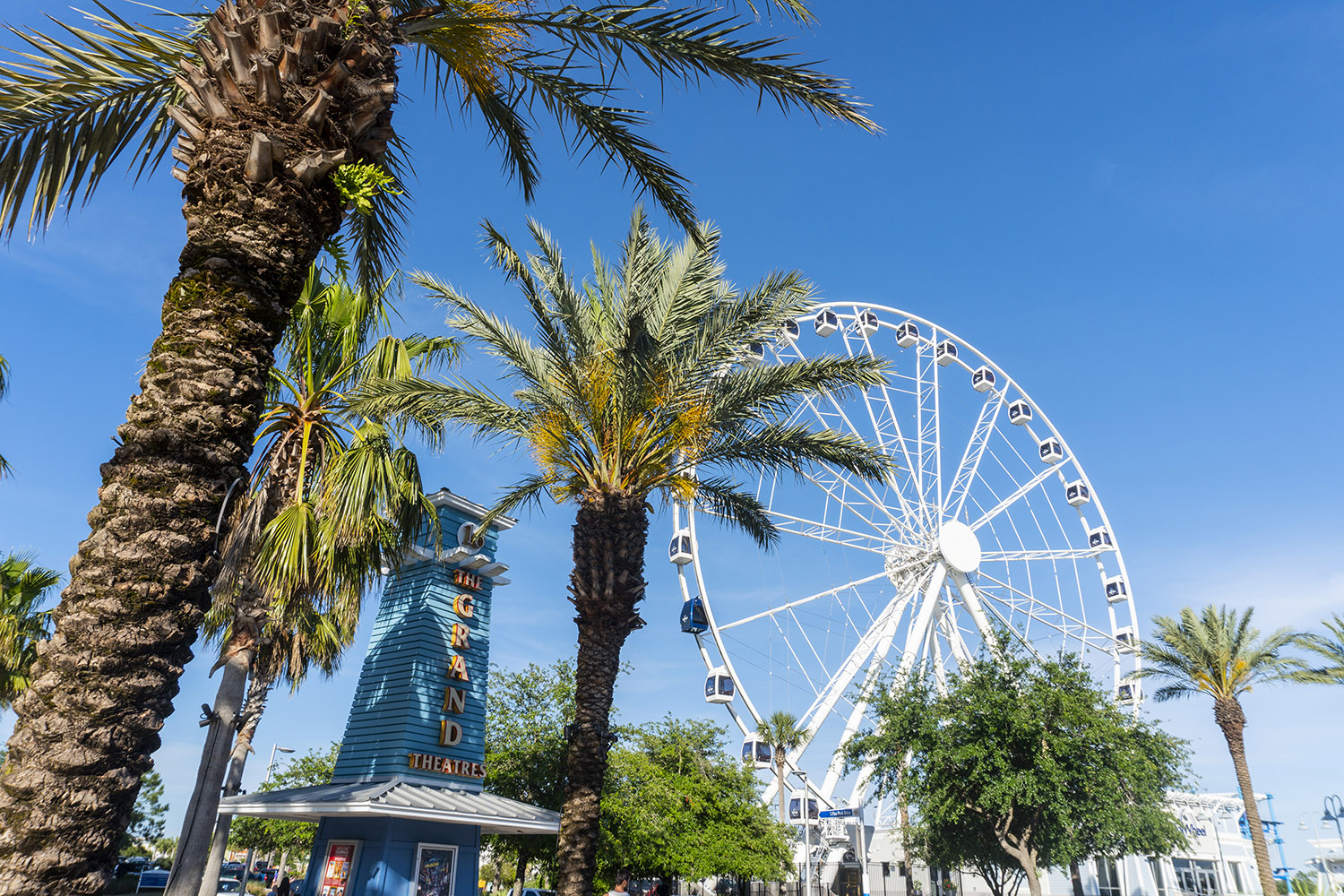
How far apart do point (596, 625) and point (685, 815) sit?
45.2 ft

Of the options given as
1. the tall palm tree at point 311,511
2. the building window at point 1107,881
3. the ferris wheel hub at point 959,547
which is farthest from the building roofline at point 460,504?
the building window at point 1107,881

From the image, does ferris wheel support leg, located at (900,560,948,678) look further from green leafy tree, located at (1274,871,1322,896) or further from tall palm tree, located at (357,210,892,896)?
tall palm tree, located at (357,210,892,896)

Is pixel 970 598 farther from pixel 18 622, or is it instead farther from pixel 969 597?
pixel 18 622

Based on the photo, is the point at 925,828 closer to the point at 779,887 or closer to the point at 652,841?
the point at 652,841

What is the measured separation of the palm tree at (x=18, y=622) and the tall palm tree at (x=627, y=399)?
9.37 metres

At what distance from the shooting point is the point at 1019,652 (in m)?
22.7

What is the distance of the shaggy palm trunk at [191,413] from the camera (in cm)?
332

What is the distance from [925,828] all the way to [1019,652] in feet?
17.1

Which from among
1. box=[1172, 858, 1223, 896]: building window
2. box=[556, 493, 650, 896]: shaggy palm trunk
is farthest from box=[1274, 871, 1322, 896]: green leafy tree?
box=[1172, 858, 1223, 896]: building window

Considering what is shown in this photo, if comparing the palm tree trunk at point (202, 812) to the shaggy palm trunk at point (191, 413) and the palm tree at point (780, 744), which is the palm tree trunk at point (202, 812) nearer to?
the shaggy palm trunk at point (191, 413)

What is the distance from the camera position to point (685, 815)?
2216cm

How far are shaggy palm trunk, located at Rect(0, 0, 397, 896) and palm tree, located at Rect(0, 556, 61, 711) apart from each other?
13.5m

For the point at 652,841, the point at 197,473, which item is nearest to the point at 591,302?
the point at 197,473

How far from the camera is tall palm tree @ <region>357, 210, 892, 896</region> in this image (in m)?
10.7
